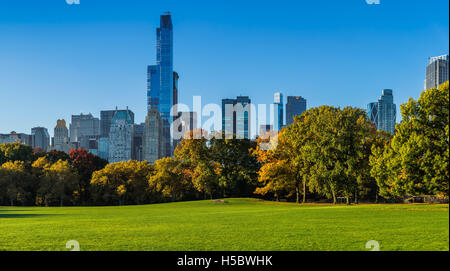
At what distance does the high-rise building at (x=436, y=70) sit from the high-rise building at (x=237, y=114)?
2812 mm

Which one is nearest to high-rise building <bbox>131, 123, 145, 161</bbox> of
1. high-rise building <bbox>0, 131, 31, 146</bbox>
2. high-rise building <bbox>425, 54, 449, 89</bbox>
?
high-rise building <bbox>0, 131, 31, 146</bbox>

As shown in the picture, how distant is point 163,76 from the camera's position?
6.56 metres

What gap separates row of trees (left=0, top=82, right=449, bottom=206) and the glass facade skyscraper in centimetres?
1949

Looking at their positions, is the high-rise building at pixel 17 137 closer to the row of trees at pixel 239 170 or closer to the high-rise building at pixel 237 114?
the high-rise building at pixel 237 114

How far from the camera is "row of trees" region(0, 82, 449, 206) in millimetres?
32125

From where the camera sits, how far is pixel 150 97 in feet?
22.0

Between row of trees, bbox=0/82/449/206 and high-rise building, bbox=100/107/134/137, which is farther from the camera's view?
row of trees, bbox=0/82/449/206

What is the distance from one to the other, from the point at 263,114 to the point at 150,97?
1.95 metres

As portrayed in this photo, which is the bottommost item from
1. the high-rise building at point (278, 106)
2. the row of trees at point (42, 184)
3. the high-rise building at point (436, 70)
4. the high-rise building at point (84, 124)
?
the row of trees at point (42, 184)

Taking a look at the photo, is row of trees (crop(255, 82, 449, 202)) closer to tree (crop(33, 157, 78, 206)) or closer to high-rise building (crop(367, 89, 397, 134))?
high-rise building (crop(367, 89, 397, 134))

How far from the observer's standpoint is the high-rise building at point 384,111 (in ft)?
23.6

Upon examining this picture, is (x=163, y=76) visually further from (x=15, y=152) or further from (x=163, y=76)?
(x=15, y=152)

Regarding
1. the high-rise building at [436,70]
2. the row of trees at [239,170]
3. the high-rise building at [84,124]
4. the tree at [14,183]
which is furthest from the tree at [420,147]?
the tree at [14,183]

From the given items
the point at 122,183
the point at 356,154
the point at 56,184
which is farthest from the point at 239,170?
the point at 56,184
